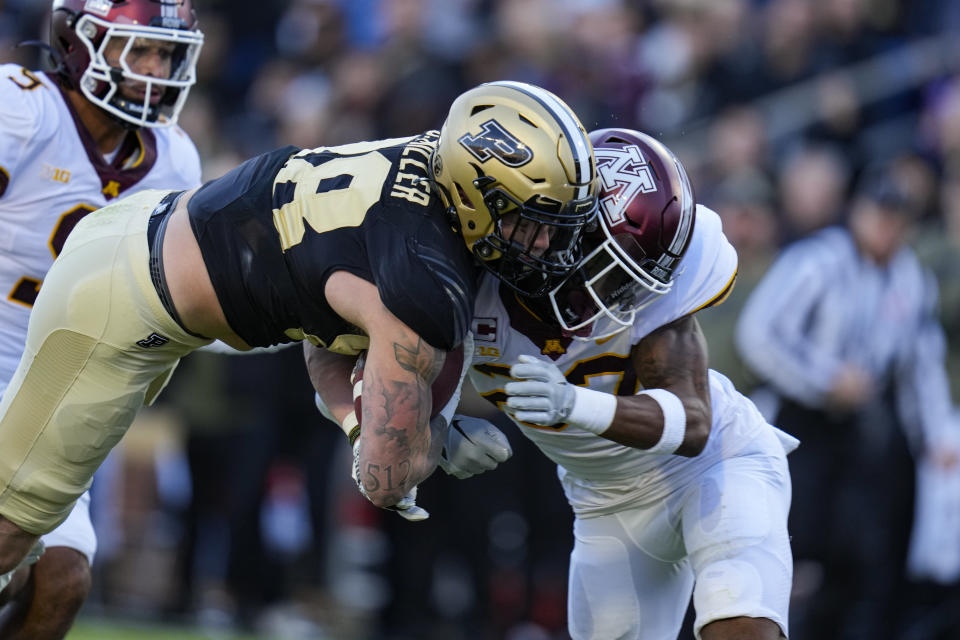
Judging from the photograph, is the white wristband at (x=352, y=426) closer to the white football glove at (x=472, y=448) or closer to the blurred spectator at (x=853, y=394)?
the white football glove at (x=472, y=448)

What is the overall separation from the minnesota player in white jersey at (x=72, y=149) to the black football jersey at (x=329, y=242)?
0.70 meters

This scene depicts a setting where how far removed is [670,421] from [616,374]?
0.37m

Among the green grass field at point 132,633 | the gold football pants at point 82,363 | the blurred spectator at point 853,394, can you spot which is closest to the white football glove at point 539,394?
the gold football pants at point 82,363

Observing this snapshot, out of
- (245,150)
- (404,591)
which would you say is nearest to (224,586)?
(404,591)

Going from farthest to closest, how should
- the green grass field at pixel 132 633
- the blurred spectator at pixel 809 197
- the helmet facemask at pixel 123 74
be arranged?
the green grass field at pixel 132 633, the blurred spectator at pixel 809 197, the helmet facemask at pixel 123 74

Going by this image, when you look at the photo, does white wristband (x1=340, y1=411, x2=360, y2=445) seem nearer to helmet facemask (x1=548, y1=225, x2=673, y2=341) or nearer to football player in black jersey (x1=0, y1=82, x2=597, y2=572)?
football player in black jersey (x1=0, y1=82, x2=597, y2=572)

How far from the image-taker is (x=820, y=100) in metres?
7.73

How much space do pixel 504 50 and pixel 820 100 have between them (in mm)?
1704

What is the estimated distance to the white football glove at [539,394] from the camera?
Result: 3668 millimetres

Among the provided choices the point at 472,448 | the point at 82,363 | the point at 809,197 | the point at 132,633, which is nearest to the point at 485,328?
the point at 472,448

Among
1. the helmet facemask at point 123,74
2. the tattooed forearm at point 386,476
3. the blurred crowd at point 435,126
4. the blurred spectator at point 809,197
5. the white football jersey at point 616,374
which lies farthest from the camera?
the blurred crowd at point 435,126

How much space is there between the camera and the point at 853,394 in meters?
6.23

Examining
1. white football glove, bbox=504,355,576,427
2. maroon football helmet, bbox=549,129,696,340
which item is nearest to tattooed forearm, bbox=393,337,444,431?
white football glove, bbox=504,355,576,427

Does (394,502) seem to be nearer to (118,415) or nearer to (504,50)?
(118,415)
